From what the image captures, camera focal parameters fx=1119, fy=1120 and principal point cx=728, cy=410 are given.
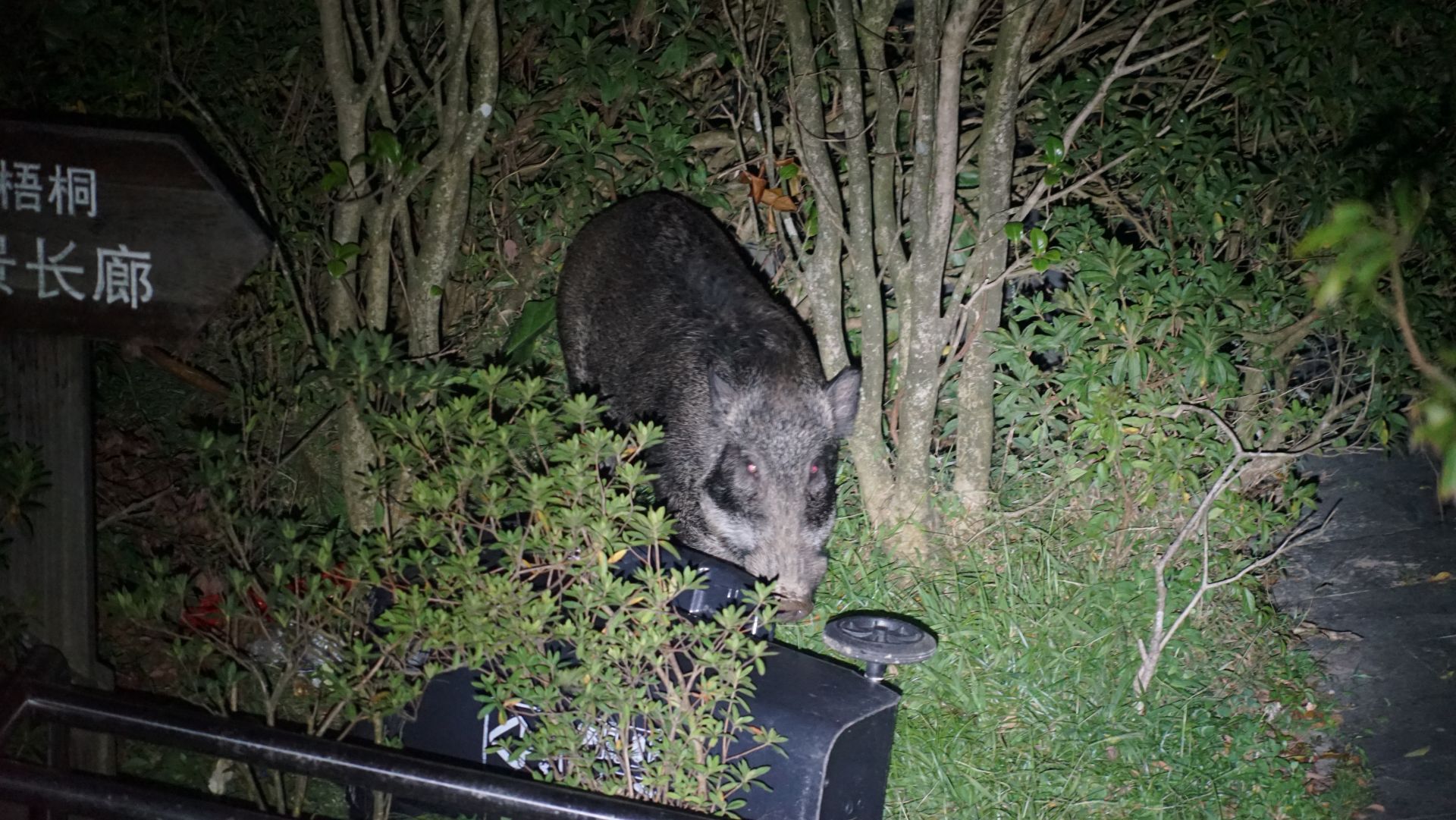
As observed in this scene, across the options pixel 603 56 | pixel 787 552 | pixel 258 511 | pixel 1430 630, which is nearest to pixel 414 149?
pixel 603 56

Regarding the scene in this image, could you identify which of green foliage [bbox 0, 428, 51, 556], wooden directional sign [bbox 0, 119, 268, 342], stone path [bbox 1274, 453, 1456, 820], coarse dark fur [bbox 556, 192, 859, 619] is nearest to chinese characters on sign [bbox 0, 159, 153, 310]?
wooden directional sign [bbox 0, 119, 268, 342]

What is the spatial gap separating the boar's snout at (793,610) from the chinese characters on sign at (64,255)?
9.02 feet

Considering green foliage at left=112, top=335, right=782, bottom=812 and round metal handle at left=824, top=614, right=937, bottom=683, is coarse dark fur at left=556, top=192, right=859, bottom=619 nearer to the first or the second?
round metal handle at left=824, top=614, right=937, bottom=683

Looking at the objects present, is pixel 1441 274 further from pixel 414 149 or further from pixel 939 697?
pixel 414 149

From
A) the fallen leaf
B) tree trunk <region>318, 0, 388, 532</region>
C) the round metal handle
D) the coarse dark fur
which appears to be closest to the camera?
the round metal handle

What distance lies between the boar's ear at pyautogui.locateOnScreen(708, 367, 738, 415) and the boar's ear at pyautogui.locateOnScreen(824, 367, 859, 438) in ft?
1.35

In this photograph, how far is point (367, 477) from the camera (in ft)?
10.9

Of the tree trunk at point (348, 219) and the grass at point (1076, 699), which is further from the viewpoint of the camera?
the tree trunk at point (348, 219)

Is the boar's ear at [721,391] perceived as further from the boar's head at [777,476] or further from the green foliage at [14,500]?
the green foliage at [14,500]

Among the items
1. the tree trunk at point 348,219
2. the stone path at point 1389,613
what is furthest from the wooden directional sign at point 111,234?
the stone path at point 1389,613

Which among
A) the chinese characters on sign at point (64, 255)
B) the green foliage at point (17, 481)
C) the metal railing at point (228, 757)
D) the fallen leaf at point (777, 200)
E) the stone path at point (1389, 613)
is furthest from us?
the fallen leaf at point (777, 200)

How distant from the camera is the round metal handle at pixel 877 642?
324 cm

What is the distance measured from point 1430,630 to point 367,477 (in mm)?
4928

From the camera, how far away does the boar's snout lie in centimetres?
459
